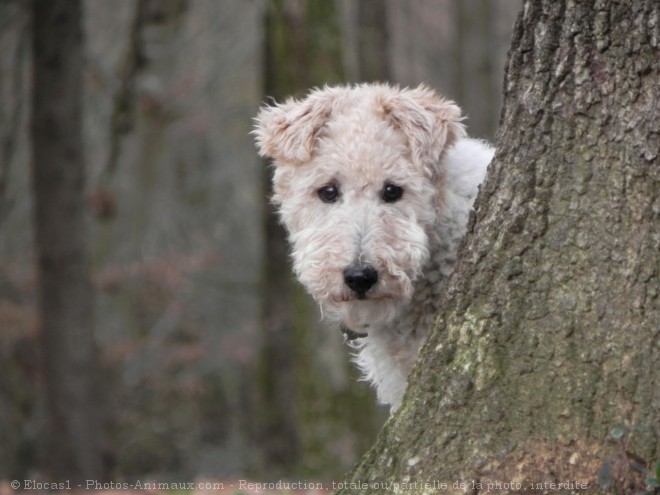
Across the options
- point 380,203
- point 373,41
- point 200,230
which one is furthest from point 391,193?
point 200,230

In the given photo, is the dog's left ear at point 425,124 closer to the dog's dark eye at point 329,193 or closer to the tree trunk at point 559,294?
the dog's dark eye at point 329,193

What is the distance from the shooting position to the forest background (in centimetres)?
1091

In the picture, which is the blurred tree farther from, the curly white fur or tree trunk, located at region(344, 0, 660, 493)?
tree trunk, located at region(344, 0, 660, 493)

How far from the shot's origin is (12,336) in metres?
15.5

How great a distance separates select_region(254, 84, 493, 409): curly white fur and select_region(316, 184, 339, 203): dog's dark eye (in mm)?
12

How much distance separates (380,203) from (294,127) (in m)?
0.58

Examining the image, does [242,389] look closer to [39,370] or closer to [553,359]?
[39,370]

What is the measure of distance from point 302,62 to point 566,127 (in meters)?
7.29

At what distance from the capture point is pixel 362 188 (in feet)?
15.8

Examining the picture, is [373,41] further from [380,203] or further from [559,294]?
[559,294]

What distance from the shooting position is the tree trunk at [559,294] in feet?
11.5

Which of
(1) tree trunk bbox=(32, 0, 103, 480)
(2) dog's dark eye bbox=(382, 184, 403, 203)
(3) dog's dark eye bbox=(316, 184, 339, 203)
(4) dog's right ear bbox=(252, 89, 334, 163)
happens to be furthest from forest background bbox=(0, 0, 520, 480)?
(2) dog's dark eye bbox=(382, 184, 403, 203)

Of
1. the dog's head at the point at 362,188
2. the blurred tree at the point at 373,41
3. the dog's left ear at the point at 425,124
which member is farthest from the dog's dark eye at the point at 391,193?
the blurred tree at the point at 373,41

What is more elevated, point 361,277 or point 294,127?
point 294,127
